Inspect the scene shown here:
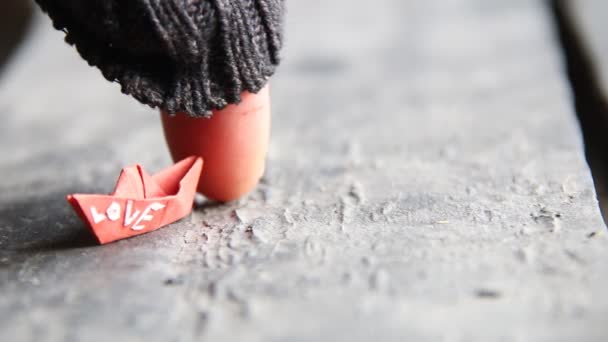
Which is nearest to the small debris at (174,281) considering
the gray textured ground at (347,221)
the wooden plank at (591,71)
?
the gray textured ground at (347,221)

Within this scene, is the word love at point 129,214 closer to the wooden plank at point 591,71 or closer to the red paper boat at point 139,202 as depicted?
the red paper boat at point 139,202

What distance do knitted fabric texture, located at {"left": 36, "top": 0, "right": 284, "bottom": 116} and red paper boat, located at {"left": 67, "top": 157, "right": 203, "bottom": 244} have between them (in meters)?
0.07

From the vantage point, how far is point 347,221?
64cm

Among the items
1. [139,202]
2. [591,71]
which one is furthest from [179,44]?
[591,71]

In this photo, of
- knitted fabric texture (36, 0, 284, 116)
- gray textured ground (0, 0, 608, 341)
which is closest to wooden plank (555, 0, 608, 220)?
gray textured ground (0, 0, 608, 341)

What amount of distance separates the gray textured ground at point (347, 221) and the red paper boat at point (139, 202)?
0.06ft

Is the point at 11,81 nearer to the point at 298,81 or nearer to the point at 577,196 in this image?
the point at 298,81

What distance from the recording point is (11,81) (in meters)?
1.13

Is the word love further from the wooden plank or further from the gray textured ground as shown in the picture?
the wooden plank

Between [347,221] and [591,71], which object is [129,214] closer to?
[347,221]

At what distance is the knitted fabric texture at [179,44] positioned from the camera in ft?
1.76

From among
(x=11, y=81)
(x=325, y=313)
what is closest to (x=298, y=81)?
(x=11, y=81)

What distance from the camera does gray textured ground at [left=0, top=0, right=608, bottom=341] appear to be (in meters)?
0.50

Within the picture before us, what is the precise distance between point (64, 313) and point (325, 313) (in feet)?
0.66
